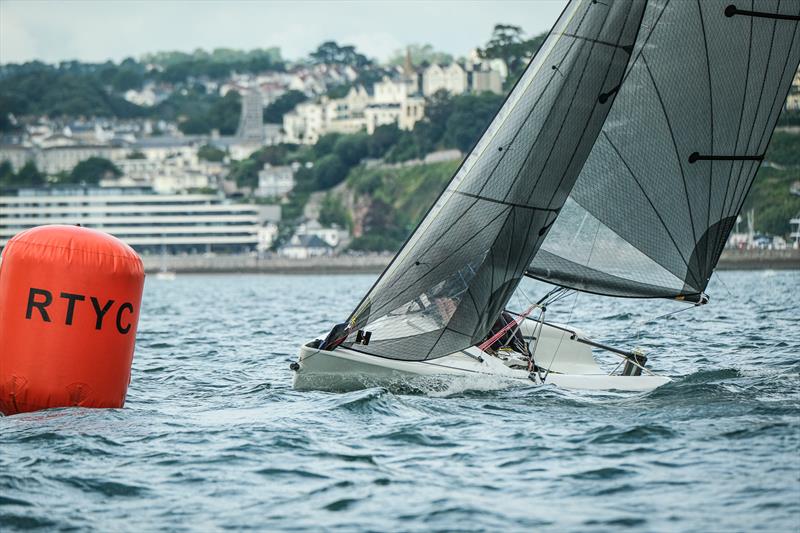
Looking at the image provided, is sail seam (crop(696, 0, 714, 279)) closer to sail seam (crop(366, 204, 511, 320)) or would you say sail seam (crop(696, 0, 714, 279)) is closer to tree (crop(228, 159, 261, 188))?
sail seam (crop(366, 204, 511, 320))

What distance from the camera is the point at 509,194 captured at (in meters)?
12.0

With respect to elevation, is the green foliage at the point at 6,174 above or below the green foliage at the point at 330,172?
below

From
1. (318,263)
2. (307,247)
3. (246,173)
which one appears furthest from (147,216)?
(318,263)

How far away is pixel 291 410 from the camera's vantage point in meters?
11.4

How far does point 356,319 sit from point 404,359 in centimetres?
57

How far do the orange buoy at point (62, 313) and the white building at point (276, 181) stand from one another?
434ft

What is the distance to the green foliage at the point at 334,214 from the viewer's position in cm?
12356

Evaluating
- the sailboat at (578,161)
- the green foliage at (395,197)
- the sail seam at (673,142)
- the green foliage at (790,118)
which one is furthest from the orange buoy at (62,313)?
the green foliage at (395,197)

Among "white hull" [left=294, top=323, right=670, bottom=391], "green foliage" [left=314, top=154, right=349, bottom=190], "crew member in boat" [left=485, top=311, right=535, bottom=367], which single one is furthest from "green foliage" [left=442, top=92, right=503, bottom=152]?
"white hull" [left=294, top=323, right=670, bottom=391]

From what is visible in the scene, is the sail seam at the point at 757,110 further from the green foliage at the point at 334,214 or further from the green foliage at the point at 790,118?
the green foliage at the point at 334,214

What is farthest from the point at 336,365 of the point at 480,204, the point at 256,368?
the point at 256,368

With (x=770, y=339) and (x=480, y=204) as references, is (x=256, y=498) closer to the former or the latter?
(x=480, y=204)

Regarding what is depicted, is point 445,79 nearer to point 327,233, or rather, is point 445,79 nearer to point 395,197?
point 395,197

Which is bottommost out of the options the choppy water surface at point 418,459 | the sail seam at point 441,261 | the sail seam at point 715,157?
the choppy water surface at point 418,459
